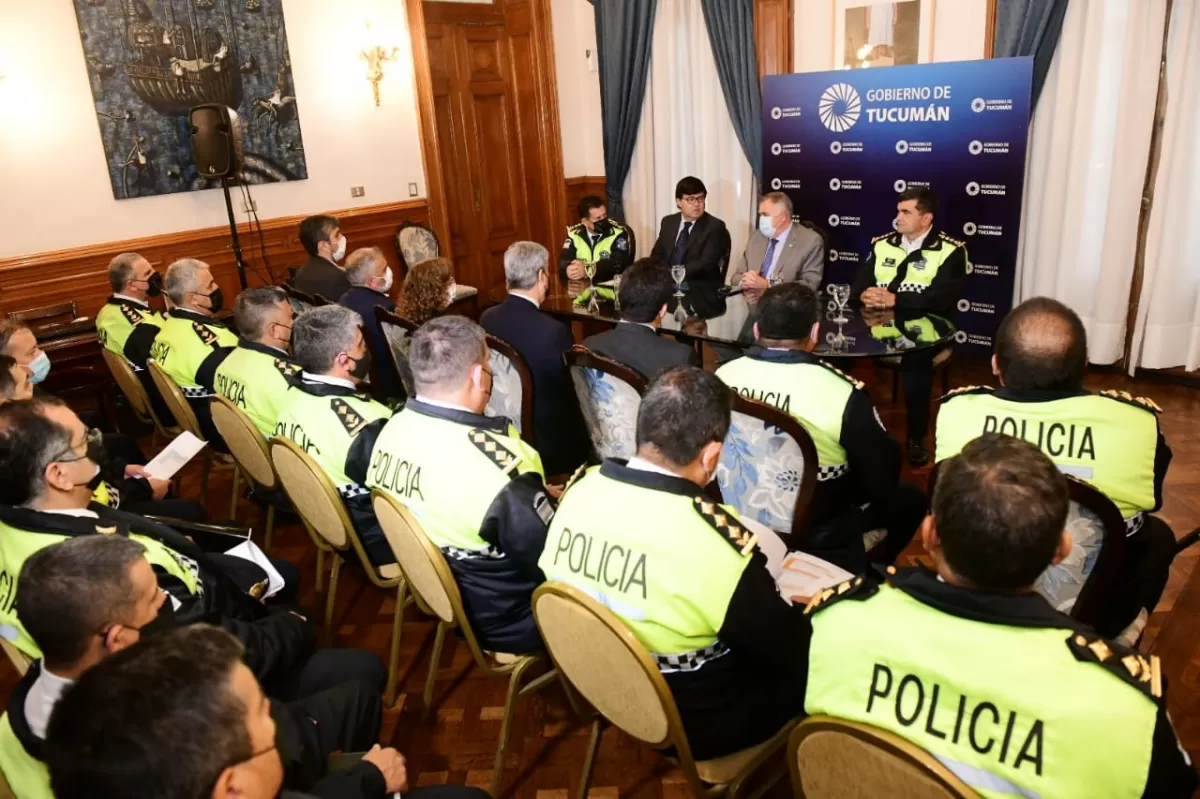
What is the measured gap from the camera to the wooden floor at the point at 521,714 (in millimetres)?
2312

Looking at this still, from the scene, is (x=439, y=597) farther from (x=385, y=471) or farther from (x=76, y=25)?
(x=76, y=25)

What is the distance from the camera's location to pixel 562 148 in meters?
7.62

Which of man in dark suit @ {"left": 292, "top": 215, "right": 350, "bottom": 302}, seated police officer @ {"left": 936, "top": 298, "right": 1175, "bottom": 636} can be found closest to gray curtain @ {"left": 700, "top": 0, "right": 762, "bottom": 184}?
man in dark suit @ {"left": 292, "top": 215, "right": 350, "bottom": 302}

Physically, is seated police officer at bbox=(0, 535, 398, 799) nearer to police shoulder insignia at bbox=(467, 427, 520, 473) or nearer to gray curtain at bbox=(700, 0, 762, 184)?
police shoulder insignia at bbox=(467, 427, 520, 473)

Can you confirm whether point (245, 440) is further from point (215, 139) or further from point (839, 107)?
point (839, 107)

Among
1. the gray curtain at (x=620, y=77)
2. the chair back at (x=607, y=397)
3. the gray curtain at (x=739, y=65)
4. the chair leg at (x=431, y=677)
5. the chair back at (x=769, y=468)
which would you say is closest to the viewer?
the chair back at (x=769, y=468)

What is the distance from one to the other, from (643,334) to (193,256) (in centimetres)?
392

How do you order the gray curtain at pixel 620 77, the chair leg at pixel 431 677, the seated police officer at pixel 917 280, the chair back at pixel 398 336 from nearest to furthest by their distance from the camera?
the chair leg at pixel 431 677, the chair back at pixel 398 336, the seated police officer at pixel 917 280, the gray curtain at pixel 620 77

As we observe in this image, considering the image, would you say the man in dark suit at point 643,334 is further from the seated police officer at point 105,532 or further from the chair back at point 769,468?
the seated police officer at point 105,532

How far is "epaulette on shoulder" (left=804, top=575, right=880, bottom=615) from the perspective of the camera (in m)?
1.35

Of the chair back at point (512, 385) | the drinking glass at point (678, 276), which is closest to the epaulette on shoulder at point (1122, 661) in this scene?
the chair back at point (512, 385)

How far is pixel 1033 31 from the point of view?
4.96 metres

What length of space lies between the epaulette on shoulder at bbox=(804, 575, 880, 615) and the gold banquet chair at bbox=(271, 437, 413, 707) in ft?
4.88

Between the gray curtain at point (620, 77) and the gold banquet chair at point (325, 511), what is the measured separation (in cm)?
539
